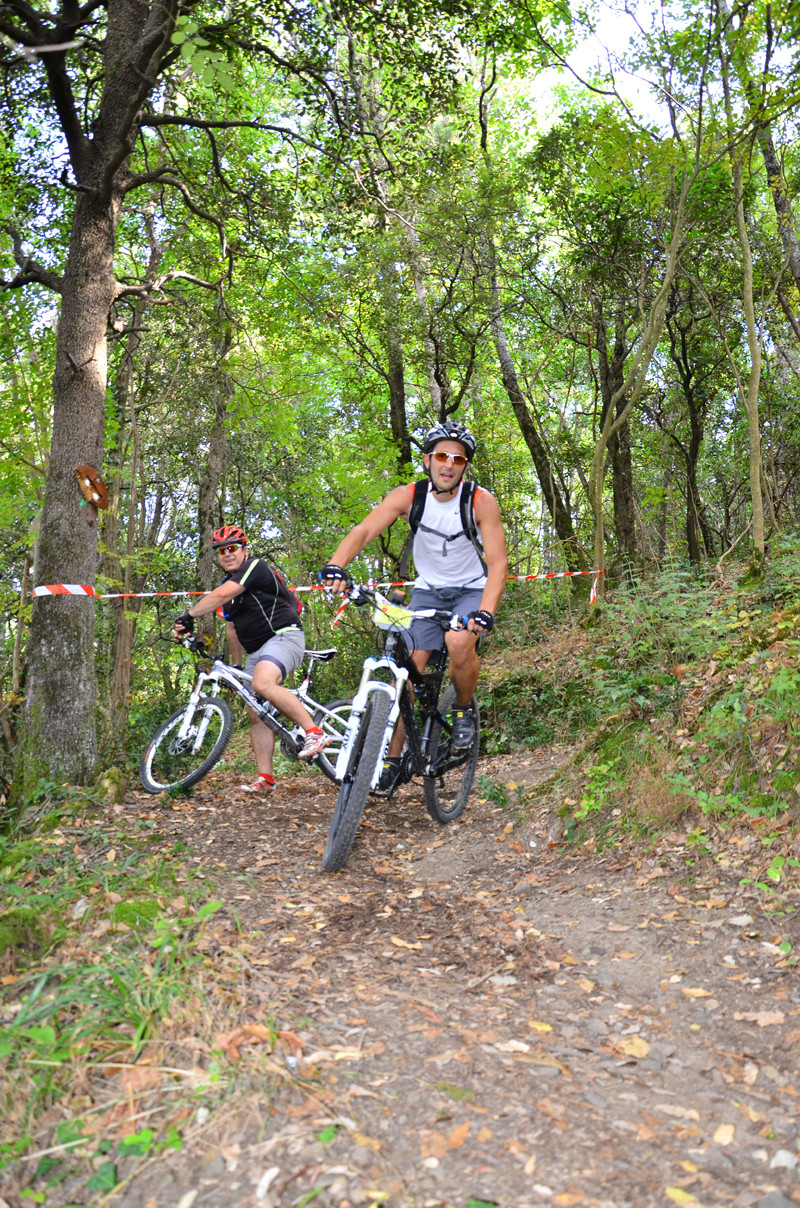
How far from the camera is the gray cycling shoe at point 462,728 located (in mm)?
5363

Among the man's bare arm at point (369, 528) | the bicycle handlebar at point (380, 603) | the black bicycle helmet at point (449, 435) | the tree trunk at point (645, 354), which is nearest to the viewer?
the bicycle handlebar at point (380, 603)

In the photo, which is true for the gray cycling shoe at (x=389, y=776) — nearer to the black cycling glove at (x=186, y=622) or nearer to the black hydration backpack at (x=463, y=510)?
A: the black hydration backpack at (x=463, y=510)

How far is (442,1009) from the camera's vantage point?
299 cm

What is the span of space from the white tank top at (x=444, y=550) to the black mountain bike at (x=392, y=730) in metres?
0.44

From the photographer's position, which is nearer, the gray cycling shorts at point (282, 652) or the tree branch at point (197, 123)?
the gray cycling shorts at point (282, 652)

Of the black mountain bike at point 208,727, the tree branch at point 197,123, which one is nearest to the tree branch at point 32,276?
the tree branch at point 197,123

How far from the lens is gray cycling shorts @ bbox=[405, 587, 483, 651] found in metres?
5.23

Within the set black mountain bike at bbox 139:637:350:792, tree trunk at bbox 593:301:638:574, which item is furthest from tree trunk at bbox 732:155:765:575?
tree trunk at bbox 593:301:638:574

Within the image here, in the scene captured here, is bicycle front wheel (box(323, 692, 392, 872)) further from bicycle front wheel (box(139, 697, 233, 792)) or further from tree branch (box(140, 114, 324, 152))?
tree branch (box(140, 114, 324, 152))

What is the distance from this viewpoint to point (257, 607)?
21.0 ft

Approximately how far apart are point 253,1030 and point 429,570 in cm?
330

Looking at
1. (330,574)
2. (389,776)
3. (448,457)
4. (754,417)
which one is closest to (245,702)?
(389,776)

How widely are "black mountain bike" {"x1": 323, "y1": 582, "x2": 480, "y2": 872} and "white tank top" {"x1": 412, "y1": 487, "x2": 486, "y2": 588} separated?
444 millimetres

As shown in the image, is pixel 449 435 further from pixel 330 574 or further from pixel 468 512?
pixel 330 574
